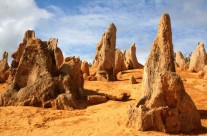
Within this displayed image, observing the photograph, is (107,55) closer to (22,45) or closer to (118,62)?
(118,62)

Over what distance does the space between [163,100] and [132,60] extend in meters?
17.5

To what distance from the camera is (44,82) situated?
40.8ft

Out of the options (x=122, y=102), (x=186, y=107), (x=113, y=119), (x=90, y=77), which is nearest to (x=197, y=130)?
(x=186, y=107)

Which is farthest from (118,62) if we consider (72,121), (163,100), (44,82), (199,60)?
(163,100)

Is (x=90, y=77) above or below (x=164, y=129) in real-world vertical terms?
above

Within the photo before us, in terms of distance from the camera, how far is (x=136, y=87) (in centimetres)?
1592

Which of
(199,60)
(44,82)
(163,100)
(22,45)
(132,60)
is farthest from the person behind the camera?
(132,60)

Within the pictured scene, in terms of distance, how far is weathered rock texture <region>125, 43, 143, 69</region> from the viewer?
87.9 feet

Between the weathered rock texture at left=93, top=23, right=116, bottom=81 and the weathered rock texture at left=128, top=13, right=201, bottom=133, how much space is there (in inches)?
368

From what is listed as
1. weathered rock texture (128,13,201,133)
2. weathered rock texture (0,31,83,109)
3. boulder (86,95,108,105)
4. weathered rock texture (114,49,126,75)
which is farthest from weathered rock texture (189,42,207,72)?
weathered rock texture (128,13,201,133)

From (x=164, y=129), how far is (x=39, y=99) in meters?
4.72

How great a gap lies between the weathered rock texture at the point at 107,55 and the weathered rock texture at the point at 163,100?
936 centimetres

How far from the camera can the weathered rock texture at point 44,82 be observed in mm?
11984

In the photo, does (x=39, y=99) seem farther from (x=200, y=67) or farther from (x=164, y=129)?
(x=200, y=67)
